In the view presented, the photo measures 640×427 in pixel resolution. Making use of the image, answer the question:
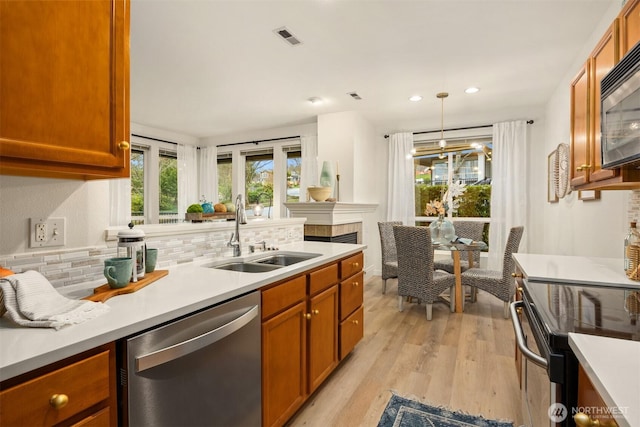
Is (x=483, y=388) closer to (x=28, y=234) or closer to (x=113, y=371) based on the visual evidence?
(x=113, y=371)

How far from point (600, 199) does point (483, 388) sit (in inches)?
69.2

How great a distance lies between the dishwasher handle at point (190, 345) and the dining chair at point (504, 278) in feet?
9.88

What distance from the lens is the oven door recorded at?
0.95m

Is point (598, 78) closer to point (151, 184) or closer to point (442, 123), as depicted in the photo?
point (442, 123)

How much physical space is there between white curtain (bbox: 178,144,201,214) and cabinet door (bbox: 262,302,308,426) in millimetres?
5219

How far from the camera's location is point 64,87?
1.00 meters

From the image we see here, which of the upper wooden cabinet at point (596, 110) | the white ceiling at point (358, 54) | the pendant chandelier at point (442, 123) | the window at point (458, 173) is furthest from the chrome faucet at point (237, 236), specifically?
the window at point (458, 173)

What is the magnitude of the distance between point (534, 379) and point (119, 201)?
18.8ft

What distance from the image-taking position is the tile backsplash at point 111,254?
121 cm

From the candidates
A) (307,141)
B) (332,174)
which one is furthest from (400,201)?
(307,141)

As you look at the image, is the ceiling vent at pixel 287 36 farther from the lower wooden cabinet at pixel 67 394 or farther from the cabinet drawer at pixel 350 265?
the lower wooden cabinet at pixel 67 394

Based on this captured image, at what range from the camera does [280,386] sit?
1633 mm

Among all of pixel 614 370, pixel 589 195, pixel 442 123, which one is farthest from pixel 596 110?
pixel 442 123

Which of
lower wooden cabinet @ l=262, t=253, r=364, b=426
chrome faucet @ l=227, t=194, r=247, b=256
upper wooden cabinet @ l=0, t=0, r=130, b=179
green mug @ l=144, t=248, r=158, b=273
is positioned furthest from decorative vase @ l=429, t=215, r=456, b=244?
upper wooden cabinet @ l=0, t=0, r=130, b=179
